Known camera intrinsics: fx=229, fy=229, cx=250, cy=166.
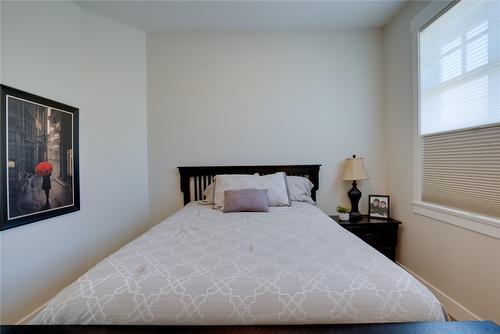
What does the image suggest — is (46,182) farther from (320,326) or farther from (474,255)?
(474,255)

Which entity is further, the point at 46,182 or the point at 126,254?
the point at 46,182

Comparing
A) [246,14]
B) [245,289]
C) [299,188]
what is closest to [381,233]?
[299,188]

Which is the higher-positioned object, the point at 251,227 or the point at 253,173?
the point at 253,173

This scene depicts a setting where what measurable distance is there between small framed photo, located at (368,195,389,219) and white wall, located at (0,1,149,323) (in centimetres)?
276

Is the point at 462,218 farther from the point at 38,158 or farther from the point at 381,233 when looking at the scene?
the point at 38,158

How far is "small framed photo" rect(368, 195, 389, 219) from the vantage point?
2617 mm

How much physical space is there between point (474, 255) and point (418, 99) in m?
1.41

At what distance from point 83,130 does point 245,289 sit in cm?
242

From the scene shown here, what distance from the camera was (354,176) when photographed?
261cm

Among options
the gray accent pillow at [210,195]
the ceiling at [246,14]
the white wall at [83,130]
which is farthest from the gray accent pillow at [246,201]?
the ceiling at [246,14]

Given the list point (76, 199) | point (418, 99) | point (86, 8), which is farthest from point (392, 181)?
point (86, 8)

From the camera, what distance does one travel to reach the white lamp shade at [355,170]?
260 centimetres

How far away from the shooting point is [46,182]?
1951mm

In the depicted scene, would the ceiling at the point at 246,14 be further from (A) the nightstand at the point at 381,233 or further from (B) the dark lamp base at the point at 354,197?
(A) the nightstand at the point at 381,233
